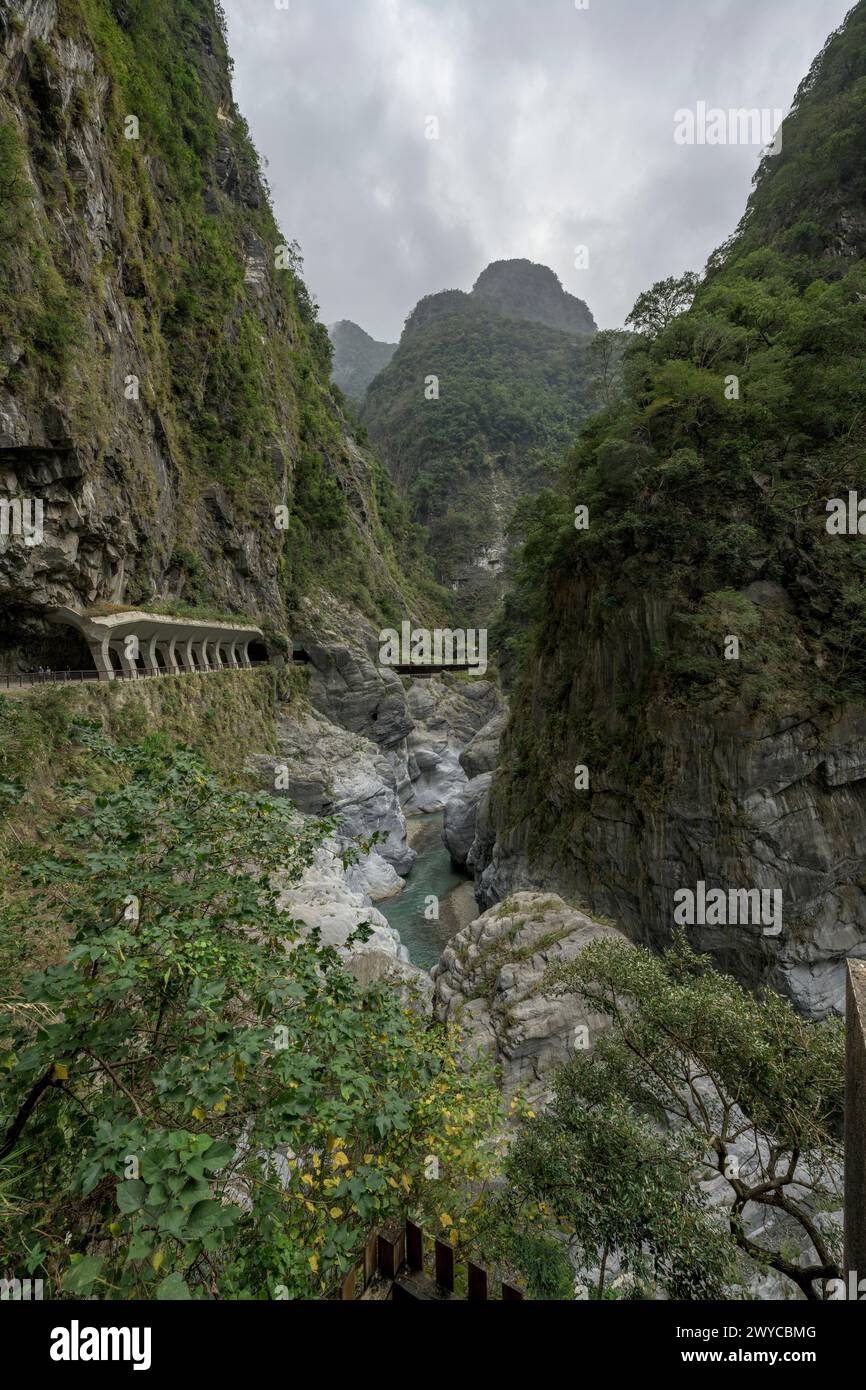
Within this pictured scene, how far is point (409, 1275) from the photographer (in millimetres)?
3576

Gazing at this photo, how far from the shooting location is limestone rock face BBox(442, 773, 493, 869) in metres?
27.5

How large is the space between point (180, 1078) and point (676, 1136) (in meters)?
5.79

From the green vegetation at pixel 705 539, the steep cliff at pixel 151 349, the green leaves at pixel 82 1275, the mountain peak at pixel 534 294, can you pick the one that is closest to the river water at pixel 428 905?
the green vegetation at pixel 705 539

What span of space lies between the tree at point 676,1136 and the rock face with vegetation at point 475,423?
2348 inches

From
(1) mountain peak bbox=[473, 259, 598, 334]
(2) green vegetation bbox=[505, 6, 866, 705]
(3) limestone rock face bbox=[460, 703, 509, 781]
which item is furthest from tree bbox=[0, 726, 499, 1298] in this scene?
(1) mountain peak bbox=[473, 259, 598, 334]

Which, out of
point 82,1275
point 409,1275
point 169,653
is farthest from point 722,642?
point 169,653

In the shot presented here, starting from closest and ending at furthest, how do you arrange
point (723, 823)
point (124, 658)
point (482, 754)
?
point (723, 823) < point (124, 658) < point (482, 754)

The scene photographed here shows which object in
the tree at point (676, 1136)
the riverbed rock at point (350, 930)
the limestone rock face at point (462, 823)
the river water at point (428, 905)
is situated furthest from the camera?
the limestone rock face at point (462, 823)

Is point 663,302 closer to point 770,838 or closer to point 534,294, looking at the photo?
point 770,838

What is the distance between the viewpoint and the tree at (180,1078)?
2.11 meters

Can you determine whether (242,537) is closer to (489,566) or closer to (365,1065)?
(365,1065)

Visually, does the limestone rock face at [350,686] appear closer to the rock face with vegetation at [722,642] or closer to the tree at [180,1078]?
the rock face with vegetation at [722,642]

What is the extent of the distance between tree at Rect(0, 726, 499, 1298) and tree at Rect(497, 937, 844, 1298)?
230 cm
